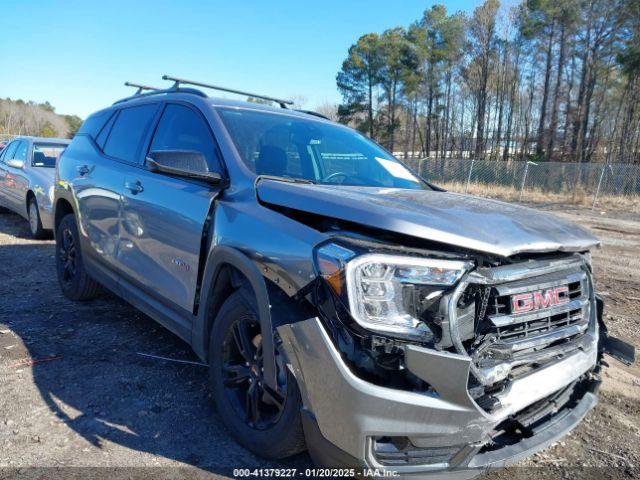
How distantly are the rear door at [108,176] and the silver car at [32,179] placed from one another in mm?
3472

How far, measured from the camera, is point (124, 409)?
117 inches

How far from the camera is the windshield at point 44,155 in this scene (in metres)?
8.61

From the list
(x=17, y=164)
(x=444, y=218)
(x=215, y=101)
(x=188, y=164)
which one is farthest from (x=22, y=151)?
(x=444, y=218)

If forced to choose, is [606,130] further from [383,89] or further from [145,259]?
[145,259]

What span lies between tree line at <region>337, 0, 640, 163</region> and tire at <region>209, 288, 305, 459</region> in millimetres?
37382

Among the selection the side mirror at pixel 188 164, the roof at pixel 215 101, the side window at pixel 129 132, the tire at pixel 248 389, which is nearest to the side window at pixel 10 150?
the side window at pixel 129 132

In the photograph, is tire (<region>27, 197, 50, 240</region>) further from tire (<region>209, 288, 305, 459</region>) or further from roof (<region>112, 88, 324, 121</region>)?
tire (<region>209, 288, 305, 459</region>)

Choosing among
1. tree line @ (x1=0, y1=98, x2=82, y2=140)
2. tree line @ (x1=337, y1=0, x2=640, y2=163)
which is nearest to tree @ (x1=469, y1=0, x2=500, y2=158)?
tree line @ (x1=337, y1=0, x2=640, y2=163)

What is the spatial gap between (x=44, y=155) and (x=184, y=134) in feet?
22.3

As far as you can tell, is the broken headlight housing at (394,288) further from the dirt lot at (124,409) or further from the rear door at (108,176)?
the rear door at (108,176)

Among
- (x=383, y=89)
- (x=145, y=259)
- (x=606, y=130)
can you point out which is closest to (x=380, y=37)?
(x=383, y=89)

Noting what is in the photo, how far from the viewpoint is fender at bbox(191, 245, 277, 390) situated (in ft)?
7.15

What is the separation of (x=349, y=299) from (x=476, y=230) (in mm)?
648

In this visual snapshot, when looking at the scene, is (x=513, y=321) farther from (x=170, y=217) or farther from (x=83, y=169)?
(x=83, y=169)
